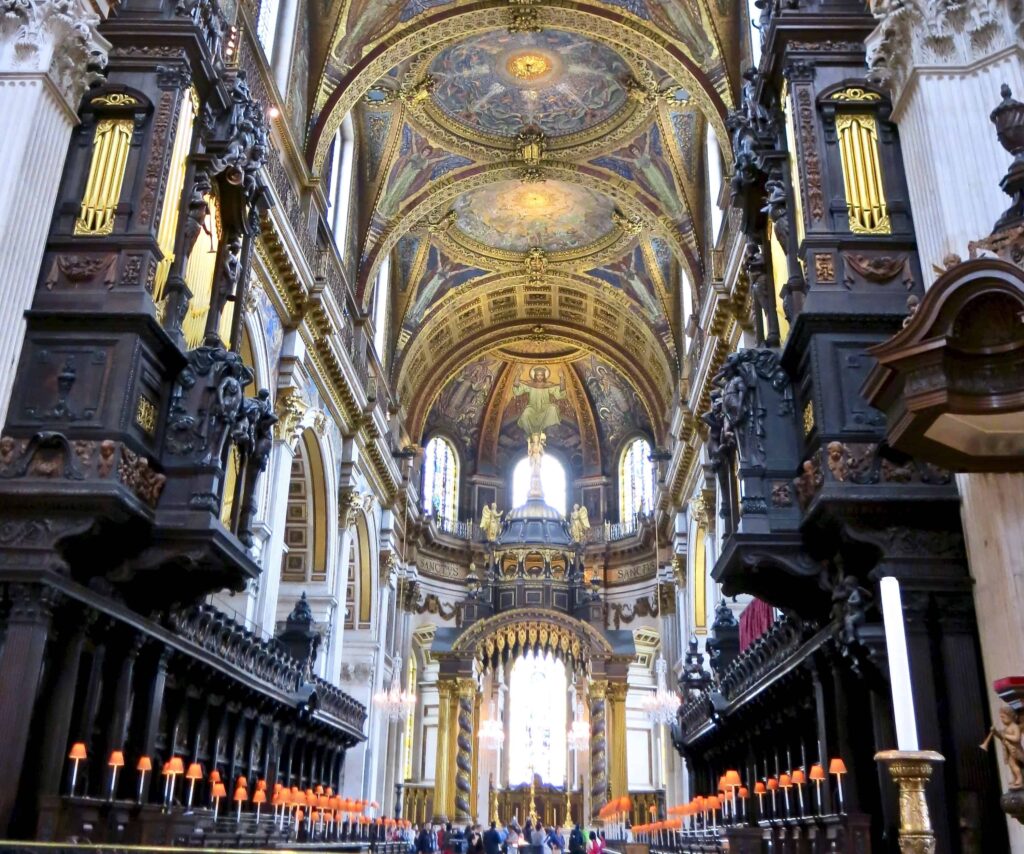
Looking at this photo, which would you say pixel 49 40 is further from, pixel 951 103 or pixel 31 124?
pixel 951 103

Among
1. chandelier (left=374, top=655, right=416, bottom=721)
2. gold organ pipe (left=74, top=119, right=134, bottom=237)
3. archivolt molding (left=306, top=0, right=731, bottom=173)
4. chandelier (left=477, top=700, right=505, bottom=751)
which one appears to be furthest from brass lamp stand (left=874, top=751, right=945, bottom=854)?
chandelier (left=477, top=700, right=505, bottom=751)

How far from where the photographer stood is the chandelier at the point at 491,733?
30.5 metres

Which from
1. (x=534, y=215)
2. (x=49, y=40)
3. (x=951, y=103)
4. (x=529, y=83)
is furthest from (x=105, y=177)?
(x=534, y=215)

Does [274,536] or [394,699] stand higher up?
[274,536]

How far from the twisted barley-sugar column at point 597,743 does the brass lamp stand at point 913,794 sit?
2530cm

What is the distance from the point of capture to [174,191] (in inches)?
398

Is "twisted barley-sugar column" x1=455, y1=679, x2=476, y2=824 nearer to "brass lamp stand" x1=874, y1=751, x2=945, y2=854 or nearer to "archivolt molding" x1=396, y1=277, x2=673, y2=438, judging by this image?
"archivolt molding" x1=396, y1=277, x2=673, y2=438

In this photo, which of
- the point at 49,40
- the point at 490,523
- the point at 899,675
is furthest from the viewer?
the point at 490,523

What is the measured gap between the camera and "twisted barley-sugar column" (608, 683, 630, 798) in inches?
1104

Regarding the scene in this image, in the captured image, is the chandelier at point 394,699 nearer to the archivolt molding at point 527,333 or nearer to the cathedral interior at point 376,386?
the cathedral interior at point 376,386

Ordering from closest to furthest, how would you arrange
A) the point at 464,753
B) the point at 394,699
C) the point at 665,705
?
1. the point at 665,705
2. the point at 394,699
3. the point at 464,753

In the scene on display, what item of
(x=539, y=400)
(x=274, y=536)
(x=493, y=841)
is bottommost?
(x=493, y=841)

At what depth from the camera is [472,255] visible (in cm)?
2898

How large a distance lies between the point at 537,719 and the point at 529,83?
66.3 feet
